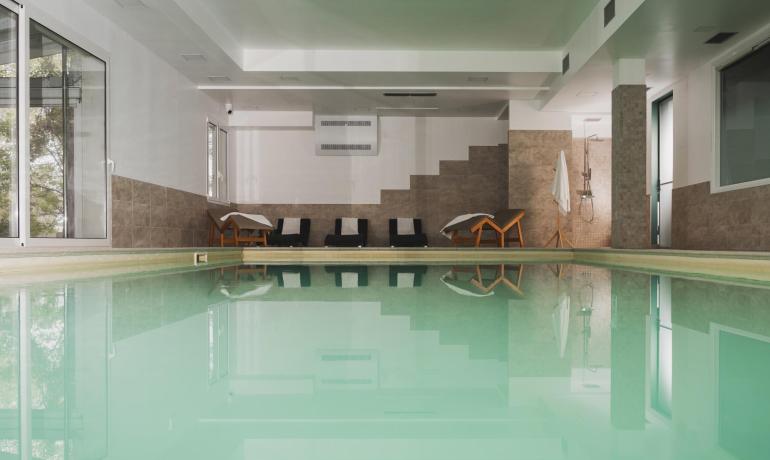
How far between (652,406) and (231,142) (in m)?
11.2

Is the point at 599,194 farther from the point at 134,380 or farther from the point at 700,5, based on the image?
the point at 134,380

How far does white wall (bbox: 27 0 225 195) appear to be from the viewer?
5.92 m

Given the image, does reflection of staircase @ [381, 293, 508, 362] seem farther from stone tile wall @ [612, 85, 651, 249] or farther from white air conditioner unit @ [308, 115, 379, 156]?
white air conditioner unit @ [308, 115, 379, 156]

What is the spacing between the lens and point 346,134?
11.5 meters

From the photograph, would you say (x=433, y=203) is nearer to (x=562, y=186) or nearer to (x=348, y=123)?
(x=348, y=123)

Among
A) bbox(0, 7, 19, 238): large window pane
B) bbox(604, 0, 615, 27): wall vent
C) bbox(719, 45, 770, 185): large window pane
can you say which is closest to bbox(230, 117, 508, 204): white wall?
bbox(719, 45, 770, 185): large window pane

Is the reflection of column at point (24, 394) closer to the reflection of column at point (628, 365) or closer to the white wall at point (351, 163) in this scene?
the reflection of column at point (628, 365)

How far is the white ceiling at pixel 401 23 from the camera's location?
6633 mm

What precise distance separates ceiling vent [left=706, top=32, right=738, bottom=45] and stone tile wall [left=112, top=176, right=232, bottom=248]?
711 centimetres

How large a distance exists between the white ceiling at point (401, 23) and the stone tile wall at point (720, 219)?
2.81m

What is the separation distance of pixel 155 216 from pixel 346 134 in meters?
4.77

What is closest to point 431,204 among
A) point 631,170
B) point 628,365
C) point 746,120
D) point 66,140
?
point 631,170

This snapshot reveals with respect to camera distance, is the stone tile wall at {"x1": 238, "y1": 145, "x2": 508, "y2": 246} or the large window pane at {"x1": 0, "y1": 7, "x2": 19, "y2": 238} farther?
the stone tile wall at {"x1": 238, "y1": 145, "x2": 508, "y2": 246}

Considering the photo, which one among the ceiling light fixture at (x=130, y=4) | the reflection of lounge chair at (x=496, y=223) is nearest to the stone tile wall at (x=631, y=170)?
the reflection of lounge chair at (x=496, y=223)
